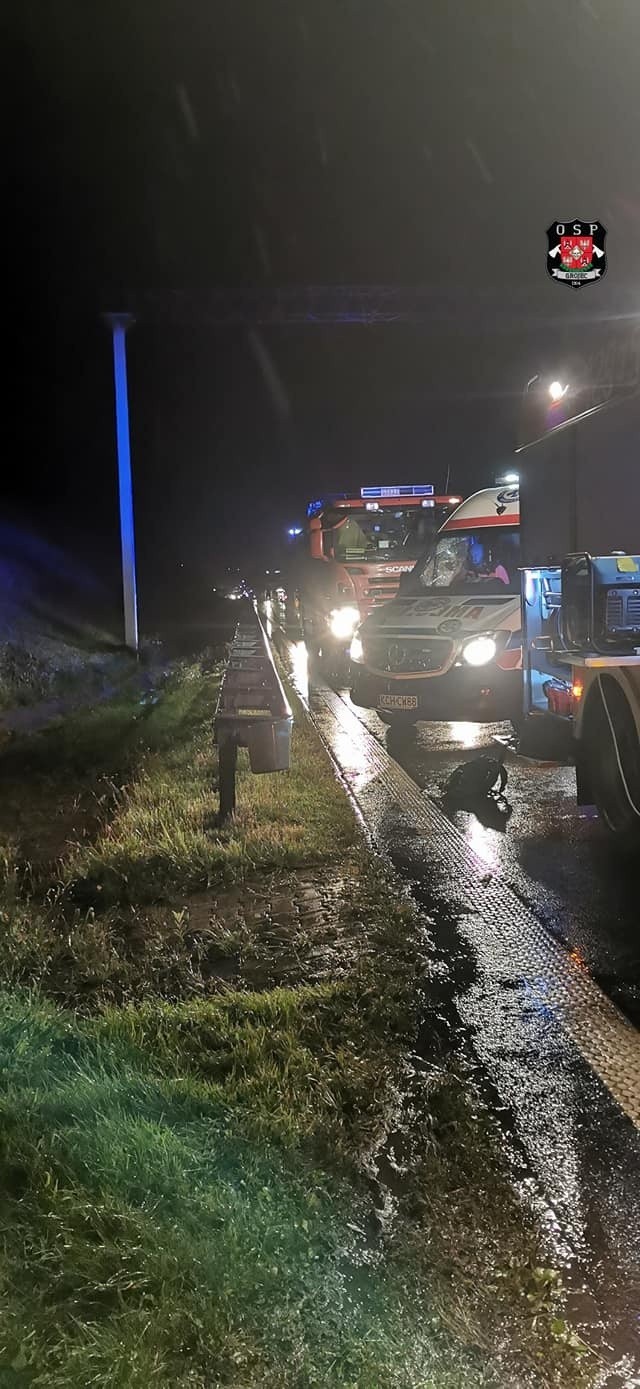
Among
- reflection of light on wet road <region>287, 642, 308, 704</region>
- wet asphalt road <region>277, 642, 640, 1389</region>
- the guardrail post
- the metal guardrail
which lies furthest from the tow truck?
reflection of light on wet road <region>287, 642, 308, 704</region>

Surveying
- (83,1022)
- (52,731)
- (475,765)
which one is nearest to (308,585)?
(52,731)

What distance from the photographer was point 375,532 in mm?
19781

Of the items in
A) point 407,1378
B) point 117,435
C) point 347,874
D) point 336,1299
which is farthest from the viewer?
point 117,435

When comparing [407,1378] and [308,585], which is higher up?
[308,585]

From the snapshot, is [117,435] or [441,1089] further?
[117,435]

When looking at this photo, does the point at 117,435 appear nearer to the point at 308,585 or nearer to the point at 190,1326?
the point at 308,585

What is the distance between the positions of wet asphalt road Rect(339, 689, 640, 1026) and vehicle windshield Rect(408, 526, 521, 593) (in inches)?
104

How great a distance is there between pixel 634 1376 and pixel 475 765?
6.38 m

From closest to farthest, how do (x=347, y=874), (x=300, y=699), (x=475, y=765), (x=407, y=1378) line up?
(x=407, y=1378)
(x=347, y=874)
(x=475, y=765)
(x=300, y=699)

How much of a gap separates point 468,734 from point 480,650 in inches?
57.9

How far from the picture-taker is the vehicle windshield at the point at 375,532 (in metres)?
19.4

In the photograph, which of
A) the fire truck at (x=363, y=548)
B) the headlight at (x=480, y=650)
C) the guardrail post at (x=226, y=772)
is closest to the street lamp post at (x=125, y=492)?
the fire truck at (x=363, y=548)

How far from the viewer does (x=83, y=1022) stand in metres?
3.76

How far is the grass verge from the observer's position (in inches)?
85.7
